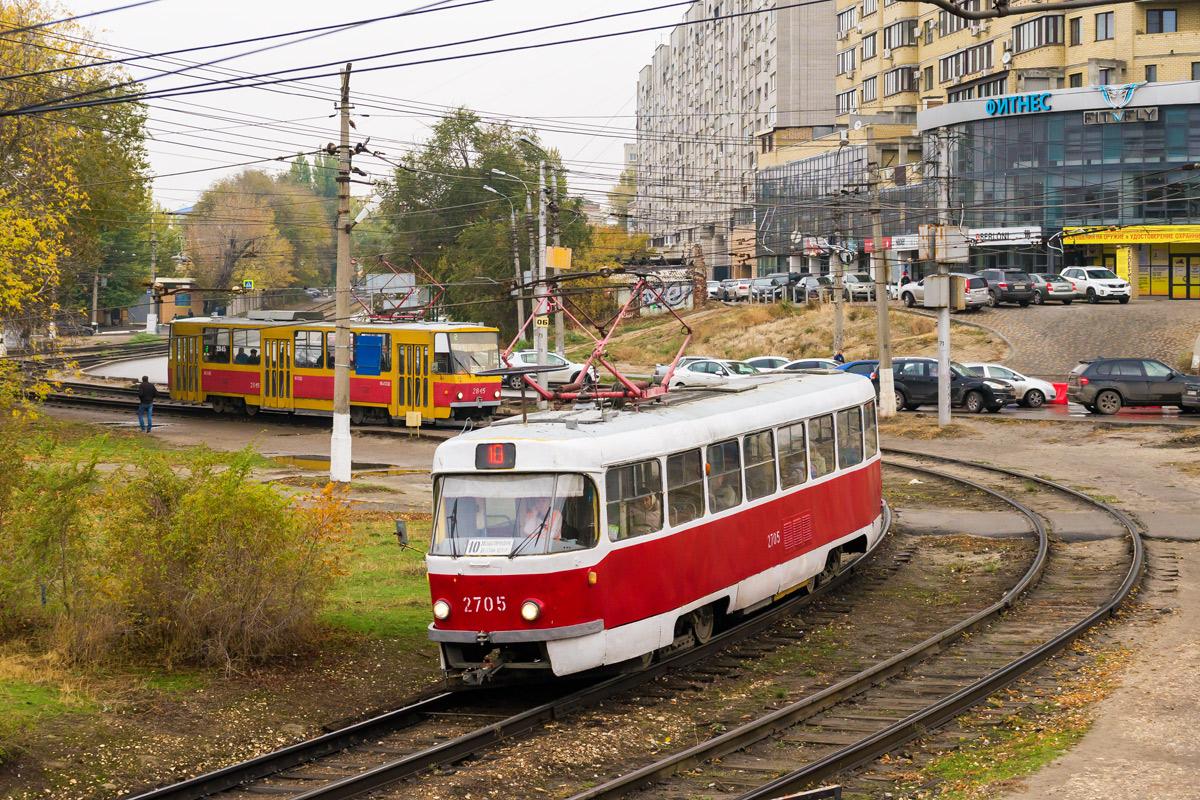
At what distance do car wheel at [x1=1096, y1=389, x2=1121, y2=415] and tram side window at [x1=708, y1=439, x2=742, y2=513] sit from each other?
2901cm

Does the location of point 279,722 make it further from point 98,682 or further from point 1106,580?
point 1106,580

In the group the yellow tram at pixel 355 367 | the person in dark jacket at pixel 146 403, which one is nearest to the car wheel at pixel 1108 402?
the yellow tram at pixel 355 367

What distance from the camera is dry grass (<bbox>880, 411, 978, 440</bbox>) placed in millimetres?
36812

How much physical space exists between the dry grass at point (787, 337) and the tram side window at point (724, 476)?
135 ft

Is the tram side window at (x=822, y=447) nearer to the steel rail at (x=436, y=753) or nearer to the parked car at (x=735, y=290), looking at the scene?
the steel rail at (x=436, y=753)

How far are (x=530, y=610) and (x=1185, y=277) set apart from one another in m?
64.7

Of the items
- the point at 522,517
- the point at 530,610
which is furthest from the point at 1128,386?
the point at 530,610

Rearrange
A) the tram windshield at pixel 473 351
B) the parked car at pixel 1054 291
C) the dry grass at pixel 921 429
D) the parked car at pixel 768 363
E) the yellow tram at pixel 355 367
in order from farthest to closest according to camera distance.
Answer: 1. the parked car at pixel 1054 291
2. the parked car at pixel 768 363
3. the yellow tram at pixel 355 367
4. the tram windshield at pixel 473 351
5. the dry grass at pixel 921 429

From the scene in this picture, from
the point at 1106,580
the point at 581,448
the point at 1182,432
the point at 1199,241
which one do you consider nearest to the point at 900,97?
the point at 1199,241

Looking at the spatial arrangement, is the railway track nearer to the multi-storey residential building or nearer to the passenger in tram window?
the passenger in tram window

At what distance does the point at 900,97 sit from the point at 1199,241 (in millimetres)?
27164

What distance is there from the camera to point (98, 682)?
12000 mm

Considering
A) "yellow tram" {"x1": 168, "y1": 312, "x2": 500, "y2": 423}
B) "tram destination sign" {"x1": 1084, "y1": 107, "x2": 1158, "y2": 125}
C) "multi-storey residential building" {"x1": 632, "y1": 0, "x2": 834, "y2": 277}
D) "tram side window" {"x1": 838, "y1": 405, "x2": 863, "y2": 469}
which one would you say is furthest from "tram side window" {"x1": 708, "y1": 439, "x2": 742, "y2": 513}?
"multi-storey residential building" {"x1": 632, "y1": 0, "x2": 834, "y2": 277}

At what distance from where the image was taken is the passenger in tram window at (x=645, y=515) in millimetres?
12383
